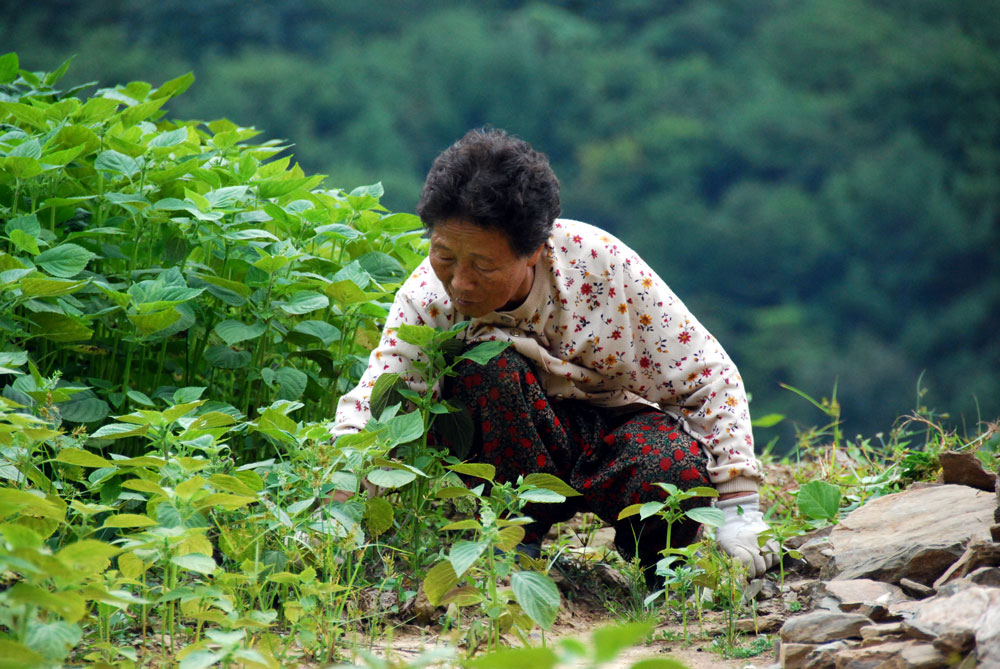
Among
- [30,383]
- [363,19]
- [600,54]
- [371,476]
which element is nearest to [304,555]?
[371,476]

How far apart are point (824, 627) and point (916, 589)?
20 centimetres

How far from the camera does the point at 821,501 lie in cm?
182

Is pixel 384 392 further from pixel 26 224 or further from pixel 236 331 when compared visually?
pixel 26 224

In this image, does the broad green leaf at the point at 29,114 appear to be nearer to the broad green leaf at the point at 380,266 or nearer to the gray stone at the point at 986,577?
the broad green leaf at the point at 380,266

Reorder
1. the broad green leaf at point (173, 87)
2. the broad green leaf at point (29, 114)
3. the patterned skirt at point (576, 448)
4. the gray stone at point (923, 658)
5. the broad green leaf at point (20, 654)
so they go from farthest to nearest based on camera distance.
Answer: the broad green leaf at point (173, 87) < the broad green leaf at point (29, 114) < the patterned skirt at point (576, 448) < the gray stone at point (923, 658) < the broad green leaf at point (20, 654)

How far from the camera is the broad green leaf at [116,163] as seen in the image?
191 cm

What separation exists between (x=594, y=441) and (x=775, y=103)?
60.3 ft

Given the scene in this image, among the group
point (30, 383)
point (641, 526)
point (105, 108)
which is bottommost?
point (641, 526)

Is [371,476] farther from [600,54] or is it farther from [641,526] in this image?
[600,54]

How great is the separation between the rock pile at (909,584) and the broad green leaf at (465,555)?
1.42 ft

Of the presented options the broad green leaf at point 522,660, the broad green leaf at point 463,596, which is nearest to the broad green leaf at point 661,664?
the broad green leaf at point 522,660

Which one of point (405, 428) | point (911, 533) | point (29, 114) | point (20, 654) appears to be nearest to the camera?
point (20, 654)

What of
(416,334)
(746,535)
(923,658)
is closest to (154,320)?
(416,334)

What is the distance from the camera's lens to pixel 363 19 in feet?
67.6
